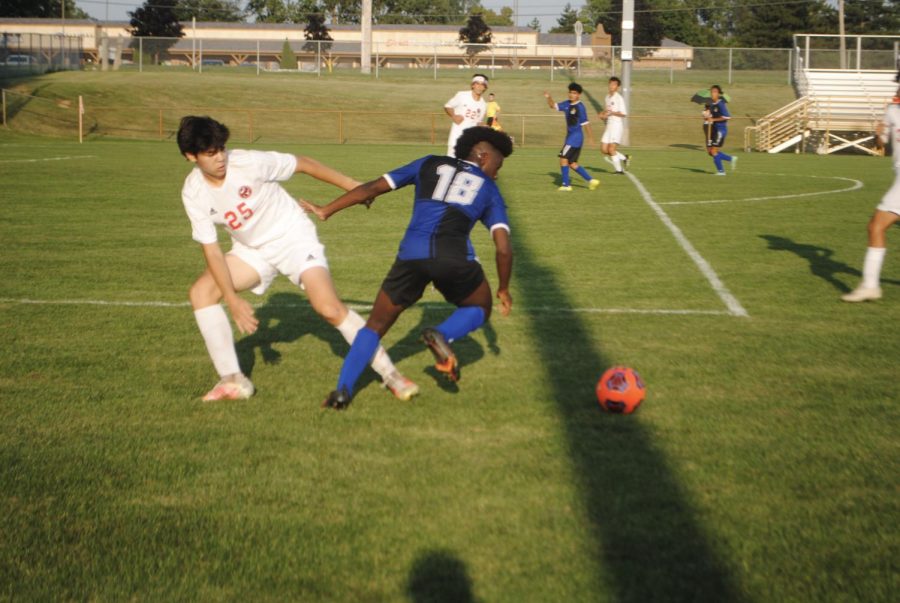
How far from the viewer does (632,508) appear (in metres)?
4.35

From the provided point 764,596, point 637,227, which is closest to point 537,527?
point 764,596

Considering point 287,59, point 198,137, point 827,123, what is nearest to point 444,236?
point 198,137

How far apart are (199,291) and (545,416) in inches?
89.9

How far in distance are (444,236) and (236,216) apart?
4.21 ft

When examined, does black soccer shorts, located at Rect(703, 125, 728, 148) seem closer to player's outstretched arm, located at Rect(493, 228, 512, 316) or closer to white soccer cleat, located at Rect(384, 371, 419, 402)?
player's outstretched arm, located at Rect(493, 228, 512, 316)

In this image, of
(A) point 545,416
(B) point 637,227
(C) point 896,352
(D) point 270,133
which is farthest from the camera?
(D) point 270,133

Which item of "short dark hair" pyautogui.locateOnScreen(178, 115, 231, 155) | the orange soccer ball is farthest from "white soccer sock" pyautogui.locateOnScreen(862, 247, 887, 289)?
"short dark hair" pyautogui.locateOnScreen(178, 115, 231, 155)

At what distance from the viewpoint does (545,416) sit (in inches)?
Result: 224

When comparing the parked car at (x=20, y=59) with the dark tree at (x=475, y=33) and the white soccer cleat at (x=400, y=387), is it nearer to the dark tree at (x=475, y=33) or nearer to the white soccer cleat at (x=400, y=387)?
the dark tree at (x=475, y=33)

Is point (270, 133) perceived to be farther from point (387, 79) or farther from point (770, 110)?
point (770, 110)

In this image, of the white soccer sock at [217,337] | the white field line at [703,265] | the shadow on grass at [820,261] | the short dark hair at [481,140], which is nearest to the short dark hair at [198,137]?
the white soccer sock at [217,337]

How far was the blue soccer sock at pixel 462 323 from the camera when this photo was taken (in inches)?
225

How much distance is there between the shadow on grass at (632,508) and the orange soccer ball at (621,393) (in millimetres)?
67

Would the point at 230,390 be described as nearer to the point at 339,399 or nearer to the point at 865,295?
the point at 339,399
